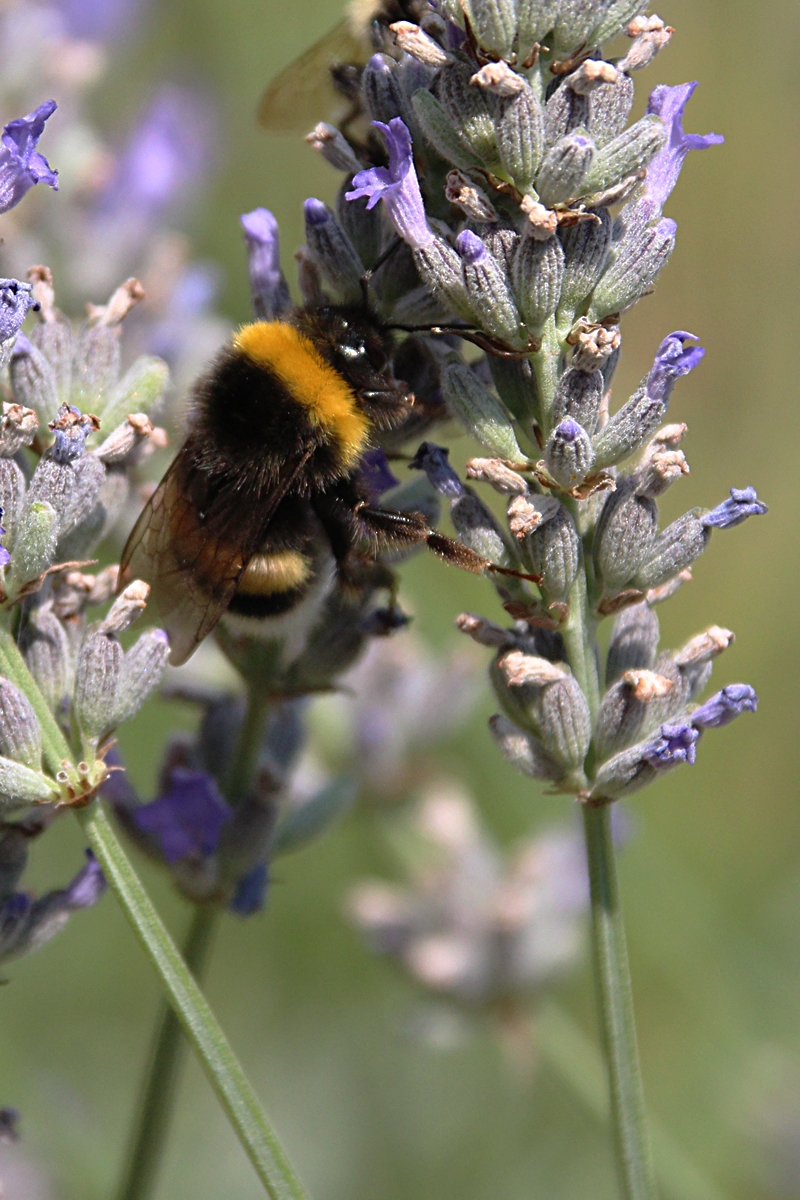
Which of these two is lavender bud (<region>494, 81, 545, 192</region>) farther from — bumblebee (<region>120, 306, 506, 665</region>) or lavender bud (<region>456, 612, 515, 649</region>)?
lavender bud (<region>456, 612, 515, 649</region>)

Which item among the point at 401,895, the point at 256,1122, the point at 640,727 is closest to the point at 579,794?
the point at 640,727

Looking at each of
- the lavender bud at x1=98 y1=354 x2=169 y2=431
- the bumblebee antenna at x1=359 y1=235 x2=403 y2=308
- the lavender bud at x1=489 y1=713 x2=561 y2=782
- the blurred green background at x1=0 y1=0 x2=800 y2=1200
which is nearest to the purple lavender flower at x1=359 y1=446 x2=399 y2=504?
the bumblebee antenna at x1=359 y1=235 x2=403 y2=308

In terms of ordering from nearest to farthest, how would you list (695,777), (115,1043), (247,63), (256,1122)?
(256,1122) < (115,1043) < (695,777) < (247,63)

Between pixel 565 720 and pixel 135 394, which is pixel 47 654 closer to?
pixel 135 394

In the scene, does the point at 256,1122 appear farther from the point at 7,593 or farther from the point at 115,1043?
the point at 115,1043

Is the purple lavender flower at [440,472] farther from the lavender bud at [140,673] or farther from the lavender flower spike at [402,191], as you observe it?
the lavender bud at [140,673]

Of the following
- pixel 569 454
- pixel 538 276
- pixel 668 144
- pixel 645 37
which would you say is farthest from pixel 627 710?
Result: pixel 645 37
